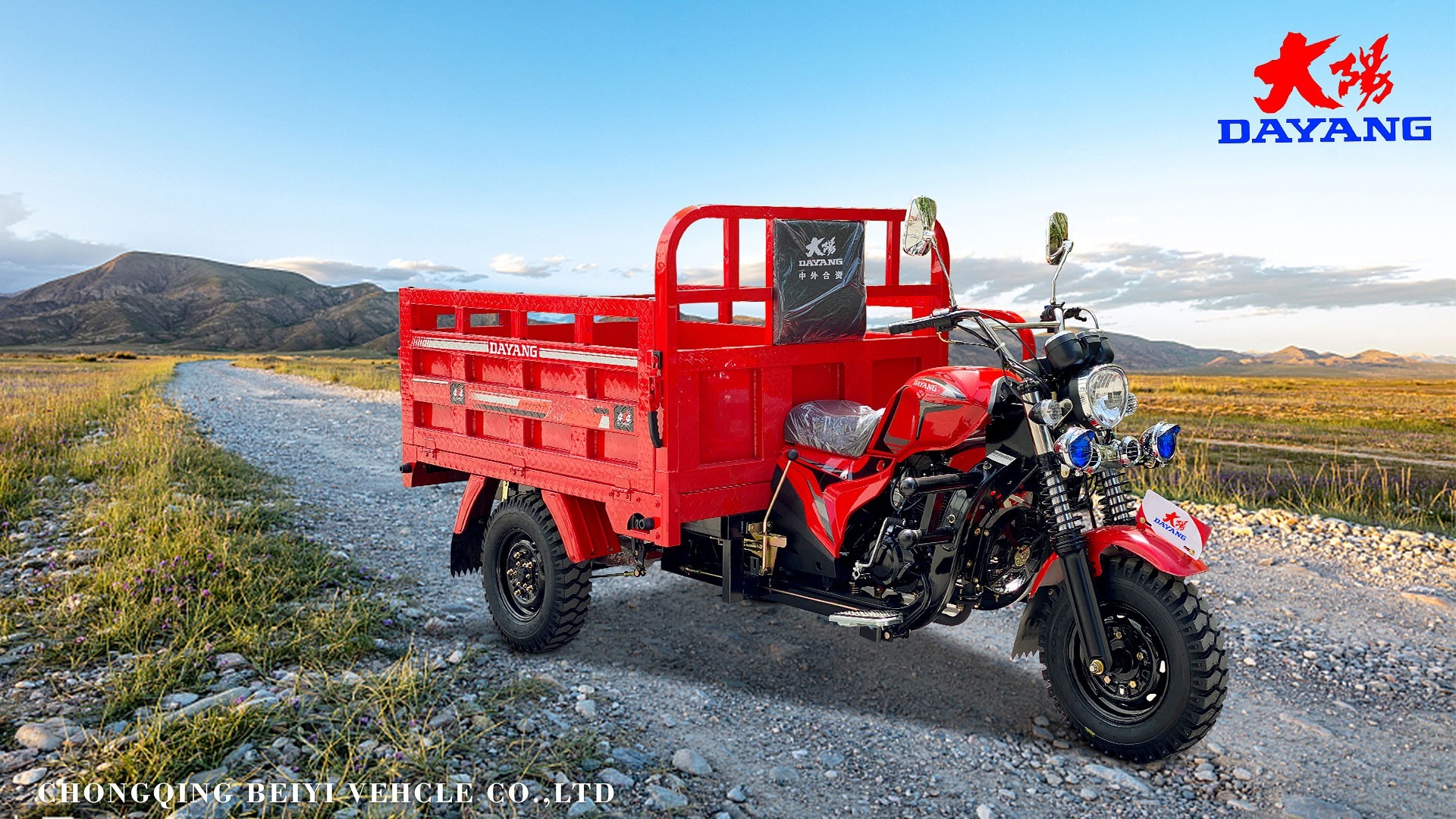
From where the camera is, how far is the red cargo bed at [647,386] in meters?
4.78

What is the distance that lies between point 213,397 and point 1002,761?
2288 cm

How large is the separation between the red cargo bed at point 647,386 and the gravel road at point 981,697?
0.85 m

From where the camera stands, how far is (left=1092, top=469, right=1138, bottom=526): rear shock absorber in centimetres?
416

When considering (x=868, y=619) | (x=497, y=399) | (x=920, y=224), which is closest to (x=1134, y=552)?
(x=868, y=619)

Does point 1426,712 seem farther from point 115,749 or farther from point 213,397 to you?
point 213,397

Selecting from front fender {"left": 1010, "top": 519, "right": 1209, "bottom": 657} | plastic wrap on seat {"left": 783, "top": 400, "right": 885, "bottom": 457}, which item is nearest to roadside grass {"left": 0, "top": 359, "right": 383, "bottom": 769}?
plastic wrap on seat {"left": 783, "top": 400, "right": 885, "bottom": 457}

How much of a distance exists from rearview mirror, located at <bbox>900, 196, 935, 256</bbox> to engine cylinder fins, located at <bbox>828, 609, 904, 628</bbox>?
1.68 meters

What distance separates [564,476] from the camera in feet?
17.9

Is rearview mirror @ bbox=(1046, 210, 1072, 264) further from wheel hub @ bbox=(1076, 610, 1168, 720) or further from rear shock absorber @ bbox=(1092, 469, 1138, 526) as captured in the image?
wheel hub @ bbox=(1076, 610, 1168, 720)

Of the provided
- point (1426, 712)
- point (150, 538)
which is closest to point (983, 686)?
point (1426, 712)

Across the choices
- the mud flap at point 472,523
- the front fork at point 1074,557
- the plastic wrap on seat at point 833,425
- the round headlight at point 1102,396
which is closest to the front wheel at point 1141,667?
the front fork at point 1074,557

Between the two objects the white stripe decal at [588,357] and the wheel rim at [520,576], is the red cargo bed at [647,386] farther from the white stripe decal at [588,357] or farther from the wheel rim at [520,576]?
the wheel rim at [520,576]

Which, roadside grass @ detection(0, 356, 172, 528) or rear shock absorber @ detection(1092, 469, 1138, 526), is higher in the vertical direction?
rear shock absorber @ detection(1092, 469, 1138, 526)

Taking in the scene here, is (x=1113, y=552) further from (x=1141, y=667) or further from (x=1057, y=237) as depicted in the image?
(x=1057, y=237)
